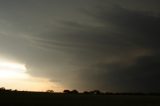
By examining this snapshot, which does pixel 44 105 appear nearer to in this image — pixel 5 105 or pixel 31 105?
pixel 31 105

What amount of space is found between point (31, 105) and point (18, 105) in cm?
258

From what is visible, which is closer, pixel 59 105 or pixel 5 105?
pixel 5 105

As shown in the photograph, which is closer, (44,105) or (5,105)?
(5,105)

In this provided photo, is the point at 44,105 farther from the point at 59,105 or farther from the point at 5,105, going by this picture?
the point at 5,105

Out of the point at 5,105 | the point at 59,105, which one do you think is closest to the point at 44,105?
the point at 59,105

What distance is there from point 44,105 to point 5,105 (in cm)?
850

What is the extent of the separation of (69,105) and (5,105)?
1235 cm

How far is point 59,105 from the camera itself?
218 ft

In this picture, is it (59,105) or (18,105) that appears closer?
(18,105)

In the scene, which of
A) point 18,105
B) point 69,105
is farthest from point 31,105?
point 69,105

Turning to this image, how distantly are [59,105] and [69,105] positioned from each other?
180cm

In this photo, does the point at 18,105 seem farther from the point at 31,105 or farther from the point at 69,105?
the point at 69,105

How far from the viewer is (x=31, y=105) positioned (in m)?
64.1

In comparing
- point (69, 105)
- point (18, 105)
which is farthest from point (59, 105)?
point (18, 105)
